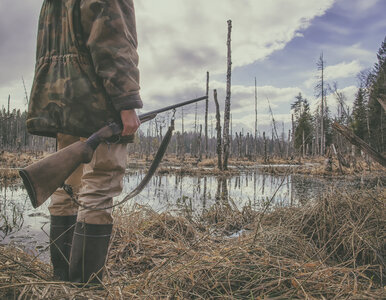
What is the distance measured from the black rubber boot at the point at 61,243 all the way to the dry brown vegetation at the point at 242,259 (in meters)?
0.08

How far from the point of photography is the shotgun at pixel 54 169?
1234 millimetres

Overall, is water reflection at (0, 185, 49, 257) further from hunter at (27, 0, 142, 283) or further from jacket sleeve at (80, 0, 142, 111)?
jacket sleeve at (80, 0, 142, 111)

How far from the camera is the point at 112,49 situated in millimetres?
1610

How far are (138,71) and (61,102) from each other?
0.55 m

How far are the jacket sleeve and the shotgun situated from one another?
0.24 m

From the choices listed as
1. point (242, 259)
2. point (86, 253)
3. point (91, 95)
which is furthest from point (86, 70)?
point (242, 259)

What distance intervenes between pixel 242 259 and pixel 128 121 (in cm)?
117

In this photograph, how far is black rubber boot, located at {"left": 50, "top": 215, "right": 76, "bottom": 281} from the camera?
1797 mm

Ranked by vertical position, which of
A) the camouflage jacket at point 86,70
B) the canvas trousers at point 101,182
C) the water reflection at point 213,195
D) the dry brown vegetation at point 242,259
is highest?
the camouflage jacket at point 86,70

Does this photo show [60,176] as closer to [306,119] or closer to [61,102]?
[61,102]

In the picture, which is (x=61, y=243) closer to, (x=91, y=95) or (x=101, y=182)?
(x=101, y=182)

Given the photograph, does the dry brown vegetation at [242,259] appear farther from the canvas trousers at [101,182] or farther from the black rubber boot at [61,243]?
the canvas trousers at [101,182]

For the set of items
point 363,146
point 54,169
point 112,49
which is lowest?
point 54,169

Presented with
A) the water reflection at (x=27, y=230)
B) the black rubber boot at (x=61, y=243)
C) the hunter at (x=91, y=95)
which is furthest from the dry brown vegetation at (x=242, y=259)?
the water reflection at (x=27, y=230)
